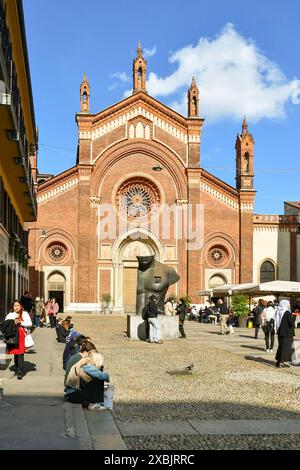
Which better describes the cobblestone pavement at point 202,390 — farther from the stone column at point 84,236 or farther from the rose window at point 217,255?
the rose window at point 217,255

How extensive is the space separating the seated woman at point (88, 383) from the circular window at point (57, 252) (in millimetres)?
37745

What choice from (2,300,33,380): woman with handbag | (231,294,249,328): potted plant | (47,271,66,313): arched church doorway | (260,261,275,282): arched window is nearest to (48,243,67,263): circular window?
(47,271,66,313): arched church doorway

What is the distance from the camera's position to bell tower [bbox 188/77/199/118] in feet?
163

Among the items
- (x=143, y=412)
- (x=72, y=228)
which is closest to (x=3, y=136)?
(x=143, y=412)

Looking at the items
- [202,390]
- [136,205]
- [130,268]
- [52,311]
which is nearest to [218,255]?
[130,268]

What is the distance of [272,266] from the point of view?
5009cm

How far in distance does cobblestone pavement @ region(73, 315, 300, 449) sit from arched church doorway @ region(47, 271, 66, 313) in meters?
28.0

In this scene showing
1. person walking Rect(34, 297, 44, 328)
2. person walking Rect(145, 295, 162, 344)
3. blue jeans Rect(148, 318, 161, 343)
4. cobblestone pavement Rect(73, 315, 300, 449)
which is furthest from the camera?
person walking Rect(34, 297, 44, 328)

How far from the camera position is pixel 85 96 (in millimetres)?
48844

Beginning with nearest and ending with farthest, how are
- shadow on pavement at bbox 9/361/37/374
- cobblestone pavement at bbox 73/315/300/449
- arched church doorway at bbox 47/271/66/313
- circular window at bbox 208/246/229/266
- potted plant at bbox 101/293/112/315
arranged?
1. cobblestone pavement at bbox 73/315/300/449
2. shadow on pavement at bbox 9/361/37/374
3. potted plant at bbox 101/293/112/315
4. arched church doorway at bbox 47/271/66/313
5. circular window at bbox 208/246/229/266

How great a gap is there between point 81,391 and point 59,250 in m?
38.4

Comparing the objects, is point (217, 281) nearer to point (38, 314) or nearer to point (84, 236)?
point (84, 236)

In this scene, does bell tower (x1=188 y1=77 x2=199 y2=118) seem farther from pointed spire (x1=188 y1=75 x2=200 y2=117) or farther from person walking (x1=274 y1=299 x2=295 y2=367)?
person walking (x1=274 y1=299 x2=295 y2=367)
